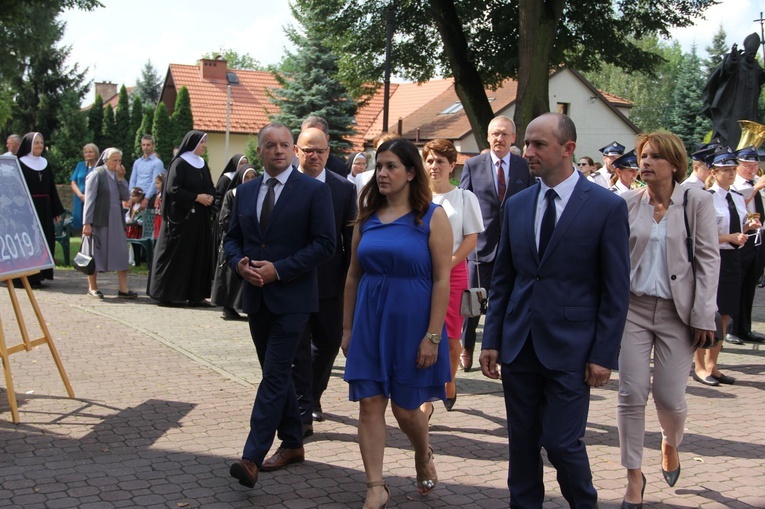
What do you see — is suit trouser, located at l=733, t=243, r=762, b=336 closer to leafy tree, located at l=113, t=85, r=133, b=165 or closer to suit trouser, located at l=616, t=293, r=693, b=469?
suit trouser, located at l=616, t=293, r=693, b=469

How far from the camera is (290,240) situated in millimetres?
5707

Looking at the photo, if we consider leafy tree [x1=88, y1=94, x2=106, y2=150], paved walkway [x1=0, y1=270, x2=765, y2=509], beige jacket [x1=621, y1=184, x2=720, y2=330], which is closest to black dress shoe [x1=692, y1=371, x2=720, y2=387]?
paved walkway [x1=0, y1=270, x2=765, y2=509]

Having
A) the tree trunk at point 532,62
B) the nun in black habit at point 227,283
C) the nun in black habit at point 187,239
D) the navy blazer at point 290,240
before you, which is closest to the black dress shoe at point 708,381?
the navy blazer at point 290,240

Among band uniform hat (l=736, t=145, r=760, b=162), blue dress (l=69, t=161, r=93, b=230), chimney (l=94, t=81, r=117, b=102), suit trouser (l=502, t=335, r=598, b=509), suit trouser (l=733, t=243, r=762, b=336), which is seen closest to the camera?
suit trouser (l=502, t=335, r=598, b=509)

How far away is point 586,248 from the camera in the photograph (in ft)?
14.5

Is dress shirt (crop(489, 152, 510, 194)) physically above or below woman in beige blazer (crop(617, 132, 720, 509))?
above

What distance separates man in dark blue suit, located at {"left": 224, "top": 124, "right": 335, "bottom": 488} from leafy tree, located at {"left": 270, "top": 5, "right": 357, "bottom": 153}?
1289 inches

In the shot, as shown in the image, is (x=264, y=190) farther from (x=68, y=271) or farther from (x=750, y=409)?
(x=68, y=271)

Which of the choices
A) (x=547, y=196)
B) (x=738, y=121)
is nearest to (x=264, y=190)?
(x=547, y=196)

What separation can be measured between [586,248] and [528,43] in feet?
56.4

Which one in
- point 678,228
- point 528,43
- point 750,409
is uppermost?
point 528,43

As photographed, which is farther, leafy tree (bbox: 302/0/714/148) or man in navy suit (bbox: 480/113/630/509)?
leafy tree (bbox: 302/0/714/148)

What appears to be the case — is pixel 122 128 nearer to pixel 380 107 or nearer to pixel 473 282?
pixel 380 107

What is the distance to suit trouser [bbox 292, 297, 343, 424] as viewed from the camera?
6285 mm
